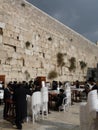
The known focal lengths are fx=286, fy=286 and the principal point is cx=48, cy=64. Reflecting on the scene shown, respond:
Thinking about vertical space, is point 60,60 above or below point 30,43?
below

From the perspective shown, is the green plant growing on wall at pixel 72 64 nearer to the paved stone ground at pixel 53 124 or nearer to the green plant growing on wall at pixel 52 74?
the green plant growing on wall at pixel 52 74

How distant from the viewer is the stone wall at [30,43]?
1282 centimetres

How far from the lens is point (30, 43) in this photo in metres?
14.6

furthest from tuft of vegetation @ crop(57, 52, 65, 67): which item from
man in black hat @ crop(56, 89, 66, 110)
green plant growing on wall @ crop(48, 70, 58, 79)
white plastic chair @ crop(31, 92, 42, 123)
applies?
white plastic chair @ crop(31, 92, 42, 123)

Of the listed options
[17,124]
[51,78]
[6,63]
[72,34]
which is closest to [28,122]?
[17,124]

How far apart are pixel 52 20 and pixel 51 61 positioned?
8.98 feet

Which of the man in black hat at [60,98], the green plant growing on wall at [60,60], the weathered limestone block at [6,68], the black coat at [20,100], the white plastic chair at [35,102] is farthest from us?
the green plant growing on wall at [60,60]

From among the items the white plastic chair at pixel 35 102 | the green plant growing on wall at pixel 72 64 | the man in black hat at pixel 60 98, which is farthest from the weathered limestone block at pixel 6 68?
the green plant growing on wall at pixel 72 64

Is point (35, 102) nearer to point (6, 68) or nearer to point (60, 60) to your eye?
point (6, 68)

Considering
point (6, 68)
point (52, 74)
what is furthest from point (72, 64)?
point (6, 68)

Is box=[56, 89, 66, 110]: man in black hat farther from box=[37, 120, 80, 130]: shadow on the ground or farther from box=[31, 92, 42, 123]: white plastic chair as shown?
box=[37, 120, 80, 130]: shadow on the ground

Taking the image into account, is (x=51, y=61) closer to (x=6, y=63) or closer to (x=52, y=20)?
(x=52, y=20)

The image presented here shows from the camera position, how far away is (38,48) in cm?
1559

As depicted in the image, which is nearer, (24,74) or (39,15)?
(24,74)
